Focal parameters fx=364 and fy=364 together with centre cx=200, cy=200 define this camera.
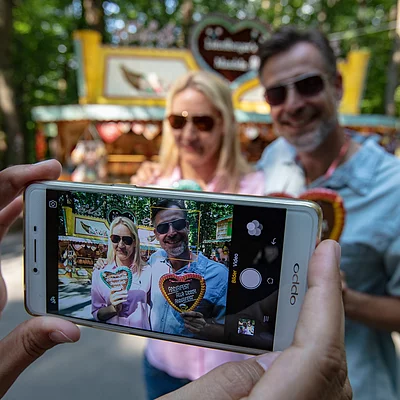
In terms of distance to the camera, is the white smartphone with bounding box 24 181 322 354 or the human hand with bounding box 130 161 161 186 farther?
the human hand with bounding box 130 161 161 186

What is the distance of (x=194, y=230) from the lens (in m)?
1.07

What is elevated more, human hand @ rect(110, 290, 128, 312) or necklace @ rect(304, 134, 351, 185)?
necklace @ rect(304, 134, 351, 185)

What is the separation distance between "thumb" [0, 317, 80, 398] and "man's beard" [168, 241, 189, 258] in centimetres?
35

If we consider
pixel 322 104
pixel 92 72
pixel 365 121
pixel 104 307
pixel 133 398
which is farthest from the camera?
pixel 365 121

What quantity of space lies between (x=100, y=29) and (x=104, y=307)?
12762 millimetres

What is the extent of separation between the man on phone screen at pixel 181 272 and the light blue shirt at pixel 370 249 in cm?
67

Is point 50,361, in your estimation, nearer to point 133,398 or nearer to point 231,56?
point 133,398

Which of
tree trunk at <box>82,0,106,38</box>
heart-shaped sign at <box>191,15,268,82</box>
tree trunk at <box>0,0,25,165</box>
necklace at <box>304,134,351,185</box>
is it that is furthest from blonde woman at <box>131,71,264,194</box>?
tree trunk at <box>82,0,106,38</box>

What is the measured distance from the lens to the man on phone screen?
42.4 inches

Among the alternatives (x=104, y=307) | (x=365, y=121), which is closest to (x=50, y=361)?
(x=104, y=307)

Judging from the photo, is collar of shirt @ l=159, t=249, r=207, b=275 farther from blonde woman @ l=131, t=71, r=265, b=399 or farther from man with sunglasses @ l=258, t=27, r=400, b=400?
blonde woman @ l=131, t=71, r=265, b=399

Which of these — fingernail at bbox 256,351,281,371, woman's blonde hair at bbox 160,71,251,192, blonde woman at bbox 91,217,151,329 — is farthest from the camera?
woman's blonde hair at bbox 160,71,251,192

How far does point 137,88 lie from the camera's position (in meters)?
9.06

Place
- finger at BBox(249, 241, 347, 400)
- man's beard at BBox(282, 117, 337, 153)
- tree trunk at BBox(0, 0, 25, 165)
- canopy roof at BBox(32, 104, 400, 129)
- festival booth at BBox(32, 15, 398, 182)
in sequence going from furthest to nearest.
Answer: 1. festival booth at BBox(32, 15, 398, 182)
2. canopy roof at BBox(32, 104, 400, 129)
3. tree trunk at BBox(0, 0, 25, 165)
4. man's beard at BBox(282, 117, 337, 153)
5. finger at BBox(249, 241, 347, 400)
